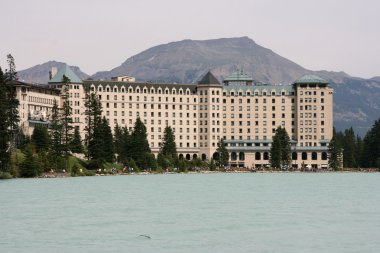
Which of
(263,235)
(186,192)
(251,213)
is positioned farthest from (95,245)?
(186,192)

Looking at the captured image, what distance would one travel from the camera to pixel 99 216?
67.8 m

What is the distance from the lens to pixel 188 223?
61562 mm

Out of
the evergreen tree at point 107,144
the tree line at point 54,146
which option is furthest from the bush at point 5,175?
the evergreen tree at point 107,144

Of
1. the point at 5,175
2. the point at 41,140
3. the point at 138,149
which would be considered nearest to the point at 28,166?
the point at 5,175

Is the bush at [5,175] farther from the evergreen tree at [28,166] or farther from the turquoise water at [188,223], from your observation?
the turquoise water at [188,223]

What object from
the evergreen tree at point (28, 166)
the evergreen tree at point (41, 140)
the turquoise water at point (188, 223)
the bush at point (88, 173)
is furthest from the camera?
the evergreen tree at point (41, 140)

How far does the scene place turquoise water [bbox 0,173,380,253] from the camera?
49.6 meters

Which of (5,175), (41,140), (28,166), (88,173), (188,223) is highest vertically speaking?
(41,140)

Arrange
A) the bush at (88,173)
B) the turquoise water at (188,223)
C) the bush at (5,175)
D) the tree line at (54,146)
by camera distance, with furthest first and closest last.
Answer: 1. the bush at (88,173)
2. the tree line at (54,146)
3. the bush at (5,175)
4. the turquoise water at (188,223)

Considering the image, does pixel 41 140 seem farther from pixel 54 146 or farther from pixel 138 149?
pixel 138 149

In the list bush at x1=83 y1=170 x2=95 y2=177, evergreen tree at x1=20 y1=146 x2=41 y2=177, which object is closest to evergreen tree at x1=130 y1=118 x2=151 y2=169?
bush at x1=83 y1=170 x2=95 y2=177

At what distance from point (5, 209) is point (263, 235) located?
29246 millimetres

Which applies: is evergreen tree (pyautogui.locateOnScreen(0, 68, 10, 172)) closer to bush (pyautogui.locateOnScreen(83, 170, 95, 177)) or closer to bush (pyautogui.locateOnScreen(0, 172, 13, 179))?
bush (pyautogui.locateOnScreen(0, 172, 13, 179))

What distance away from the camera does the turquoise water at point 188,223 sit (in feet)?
163
